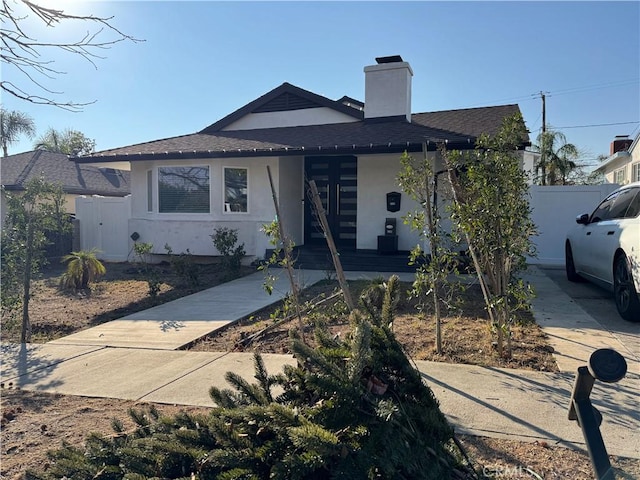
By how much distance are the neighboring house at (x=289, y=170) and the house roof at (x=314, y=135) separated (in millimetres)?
35

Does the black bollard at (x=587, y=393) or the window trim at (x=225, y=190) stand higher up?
the window trim at (x=225, y=190)

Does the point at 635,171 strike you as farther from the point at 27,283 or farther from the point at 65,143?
the point at 65,143

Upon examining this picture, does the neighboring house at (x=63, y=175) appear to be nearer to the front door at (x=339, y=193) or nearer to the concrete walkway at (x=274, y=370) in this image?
the front door at (x=339, y=193)

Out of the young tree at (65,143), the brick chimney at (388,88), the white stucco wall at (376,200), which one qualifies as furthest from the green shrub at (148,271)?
the young tree at (65,143)

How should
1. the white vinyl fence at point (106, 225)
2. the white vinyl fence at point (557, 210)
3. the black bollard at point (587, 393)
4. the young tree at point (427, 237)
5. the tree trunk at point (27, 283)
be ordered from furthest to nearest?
1. the white vinyl fence at point (106, 225)
2. the white vinyl fence at point (557, 210)
3. the tree trunk at point (27, 283)
4. the young tree at point (427, 237)
5. the black bollard at point (587, 393)

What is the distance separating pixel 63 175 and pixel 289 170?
16766mm

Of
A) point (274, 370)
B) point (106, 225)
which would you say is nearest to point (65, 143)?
point (106, 225)

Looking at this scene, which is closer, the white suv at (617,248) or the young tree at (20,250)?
the white suv at (617,248)

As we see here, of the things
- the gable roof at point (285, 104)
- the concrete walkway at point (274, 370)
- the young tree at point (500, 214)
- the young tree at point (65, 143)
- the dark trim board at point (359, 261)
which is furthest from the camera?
the young tree at point (65, 143)

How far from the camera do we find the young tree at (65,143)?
4372 cm

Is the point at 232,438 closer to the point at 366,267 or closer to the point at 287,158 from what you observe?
the point at 366,267

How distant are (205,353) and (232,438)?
126 inches

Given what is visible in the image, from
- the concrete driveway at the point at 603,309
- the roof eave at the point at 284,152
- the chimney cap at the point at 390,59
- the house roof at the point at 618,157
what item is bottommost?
the concrete driveway at the point at 603,309

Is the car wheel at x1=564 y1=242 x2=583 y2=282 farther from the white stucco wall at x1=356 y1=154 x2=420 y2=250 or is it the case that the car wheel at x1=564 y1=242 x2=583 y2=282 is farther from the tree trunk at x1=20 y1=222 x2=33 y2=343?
the tree trunk at x1=20 y1=222 x2=33 y2=343
